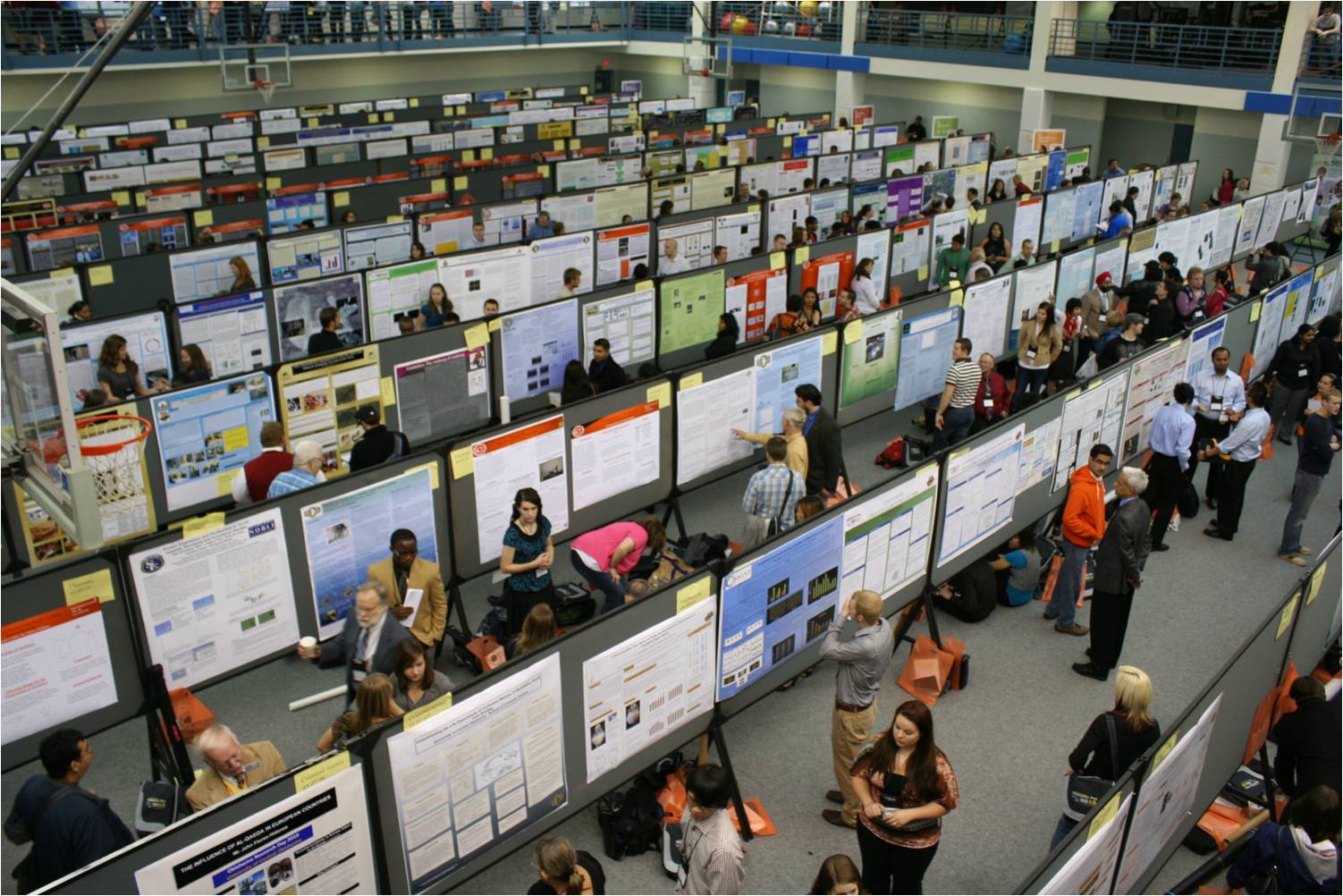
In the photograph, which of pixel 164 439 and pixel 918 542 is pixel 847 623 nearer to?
pixel 918 542

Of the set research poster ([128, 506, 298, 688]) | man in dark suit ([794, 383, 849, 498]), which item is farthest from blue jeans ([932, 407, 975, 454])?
research poster ([128, 506, 298, 688])

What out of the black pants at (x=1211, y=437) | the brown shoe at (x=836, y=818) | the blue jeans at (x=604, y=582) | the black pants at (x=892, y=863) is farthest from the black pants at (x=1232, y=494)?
the black pants at (x=892, y=863)

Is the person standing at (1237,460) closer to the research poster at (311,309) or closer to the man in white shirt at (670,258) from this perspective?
the man in white shirt at (670,258)

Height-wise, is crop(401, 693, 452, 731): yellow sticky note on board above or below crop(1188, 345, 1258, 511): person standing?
above

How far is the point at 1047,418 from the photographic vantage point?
7.14 metres

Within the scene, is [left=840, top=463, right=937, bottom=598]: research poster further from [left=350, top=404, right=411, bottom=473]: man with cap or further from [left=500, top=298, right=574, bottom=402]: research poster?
→ [left=500, top=298, right=574, bottom=402]: research poster

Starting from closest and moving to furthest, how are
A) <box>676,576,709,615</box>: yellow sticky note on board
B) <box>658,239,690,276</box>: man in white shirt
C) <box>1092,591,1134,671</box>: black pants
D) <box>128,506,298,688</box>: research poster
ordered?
1. <box>676,576,709,615</box>: yellow sticky note on board
2. <box>128,506,298,688</box>: research poster
3. <box>1092,591,1134,671</box>: black pants
4. <box>658,239,690,276</box>: man in white shirt

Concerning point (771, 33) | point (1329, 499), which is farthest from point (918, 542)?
point (771, 33)

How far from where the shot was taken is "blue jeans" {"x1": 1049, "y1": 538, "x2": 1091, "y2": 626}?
23.6 feet

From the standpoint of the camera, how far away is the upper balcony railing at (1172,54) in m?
19.0

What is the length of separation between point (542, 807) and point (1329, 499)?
27.5 feet

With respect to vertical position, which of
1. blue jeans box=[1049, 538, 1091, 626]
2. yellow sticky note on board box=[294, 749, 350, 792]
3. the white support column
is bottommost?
blue jeans box=[1049, 538, 1091, 626]

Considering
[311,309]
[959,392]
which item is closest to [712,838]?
[959,392]

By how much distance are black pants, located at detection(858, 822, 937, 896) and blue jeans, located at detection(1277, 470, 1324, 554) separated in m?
5.43
